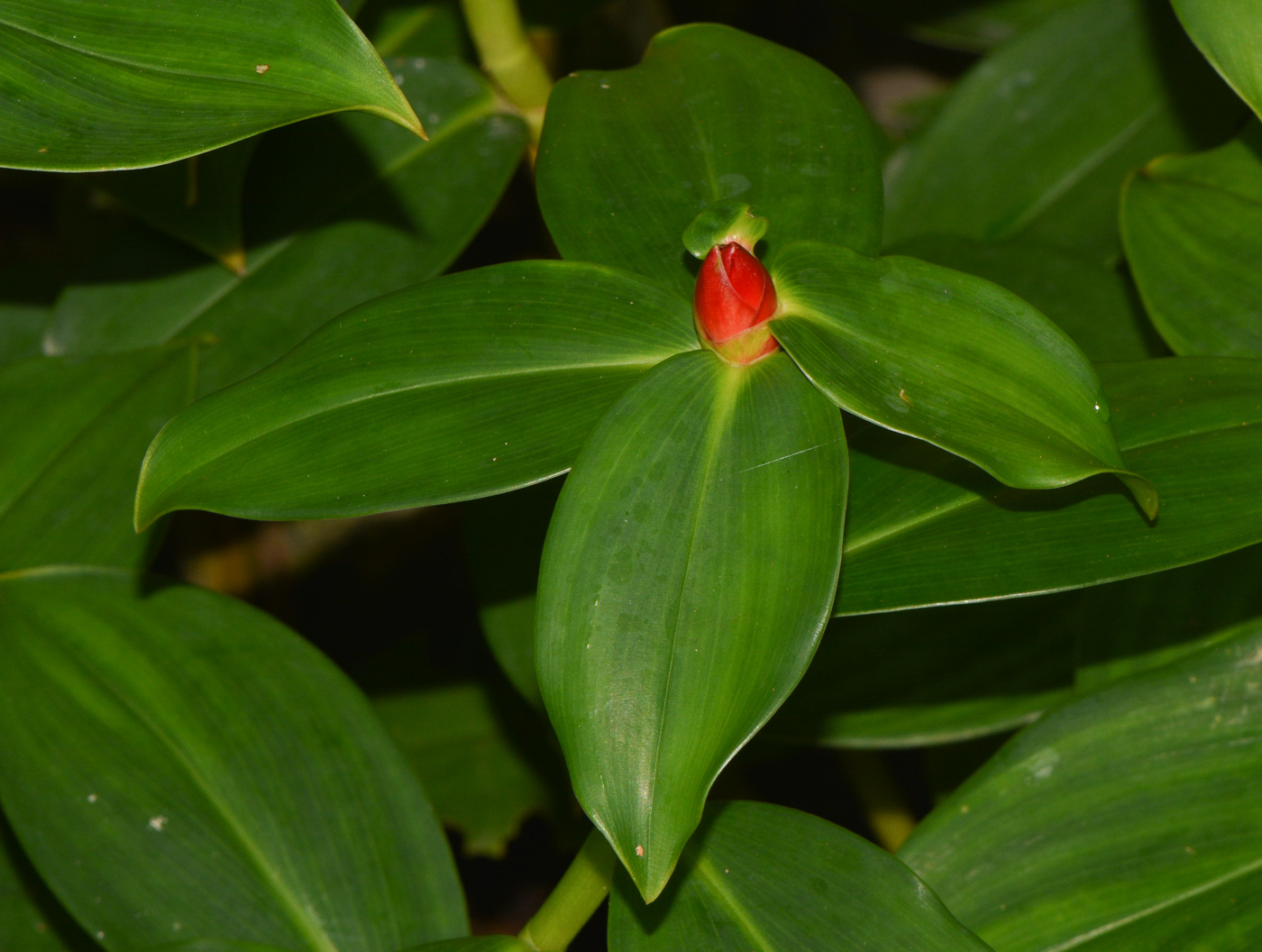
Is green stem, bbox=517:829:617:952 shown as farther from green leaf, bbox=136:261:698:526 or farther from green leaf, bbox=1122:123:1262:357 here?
green leaf, bbox=1122:123:1262:357

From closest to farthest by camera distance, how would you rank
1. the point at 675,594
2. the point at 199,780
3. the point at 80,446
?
the point at 675,594
the point at 199,780
the point at 80,446

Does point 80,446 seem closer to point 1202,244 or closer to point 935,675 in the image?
point 935,675

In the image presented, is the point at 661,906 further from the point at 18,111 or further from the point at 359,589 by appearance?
the point at 359,589

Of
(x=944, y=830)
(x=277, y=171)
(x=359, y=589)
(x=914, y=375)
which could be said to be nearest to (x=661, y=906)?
(x=944, y=830)

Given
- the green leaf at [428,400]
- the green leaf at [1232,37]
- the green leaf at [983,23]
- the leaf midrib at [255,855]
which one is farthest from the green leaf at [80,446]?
the green leaf at [983,23]

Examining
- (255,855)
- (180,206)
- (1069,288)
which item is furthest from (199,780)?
(1069,288)
